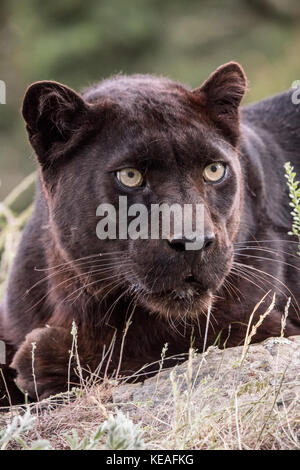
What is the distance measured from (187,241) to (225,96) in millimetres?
920

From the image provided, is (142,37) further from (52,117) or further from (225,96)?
(52,117)

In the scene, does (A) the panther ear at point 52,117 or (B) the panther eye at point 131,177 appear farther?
(A) the panther ear at point 52,117

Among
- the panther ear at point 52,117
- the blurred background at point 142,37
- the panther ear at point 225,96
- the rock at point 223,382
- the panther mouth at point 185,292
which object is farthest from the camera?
the blurred background at point 142,37

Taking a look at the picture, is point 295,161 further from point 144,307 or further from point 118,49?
point 118,49

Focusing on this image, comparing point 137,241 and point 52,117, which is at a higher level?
point 52,117

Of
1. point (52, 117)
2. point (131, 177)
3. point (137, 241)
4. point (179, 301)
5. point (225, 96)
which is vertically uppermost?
point (225, 96)

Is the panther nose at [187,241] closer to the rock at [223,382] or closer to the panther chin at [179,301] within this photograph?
the panther chin at [179,301]

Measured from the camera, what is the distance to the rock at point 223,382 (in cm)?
289

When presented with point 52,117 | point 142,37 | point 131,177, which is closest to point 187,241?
point 131,177

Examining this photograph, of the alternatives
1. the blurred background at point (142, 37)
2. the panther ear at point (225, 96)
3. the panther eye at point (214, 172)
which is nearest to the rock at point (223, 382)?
the panther eye at point (214, 172)

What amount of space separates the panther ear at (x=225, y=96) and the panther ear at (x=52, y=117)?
1.79 feet

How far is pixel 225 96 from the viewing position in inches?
142

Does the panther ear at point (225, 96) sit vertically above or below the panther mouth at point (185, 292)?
above

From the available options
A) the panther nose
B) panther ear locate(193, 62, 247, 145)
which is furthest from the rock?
panther ear locate(193, 62, 247, 145)
